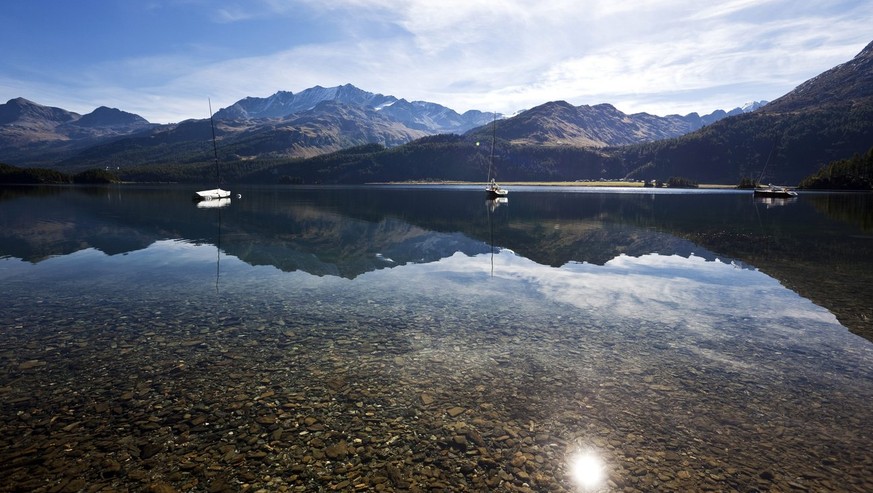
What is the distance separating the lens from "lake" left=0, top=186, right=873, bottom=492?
10523 millimetres

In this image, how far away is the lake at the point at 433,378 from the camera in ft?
34.5

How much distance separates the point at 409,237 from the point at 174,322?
35.7 metres

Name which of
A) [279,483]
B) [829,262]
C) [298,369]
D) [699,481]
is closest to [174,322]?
[298,369]

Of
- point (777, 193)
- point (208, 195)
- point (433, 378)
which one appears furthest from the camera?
point (777, 193)

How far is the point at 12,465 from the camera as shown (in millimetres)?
10266

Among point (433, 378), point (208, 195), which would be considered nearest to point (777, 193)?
point (208, 195)

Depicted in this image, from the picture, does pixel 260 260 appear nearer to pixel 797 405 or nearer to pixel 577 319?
pixel 577 319

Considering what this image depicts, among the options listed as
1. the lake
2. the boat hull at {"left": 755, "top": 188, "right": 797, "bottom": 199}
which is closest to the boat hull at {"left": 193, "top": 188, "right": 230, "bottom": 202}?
the lake

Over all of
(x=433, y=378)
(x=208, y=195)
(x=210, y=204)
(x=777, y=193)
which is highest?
(x=208, y=195)

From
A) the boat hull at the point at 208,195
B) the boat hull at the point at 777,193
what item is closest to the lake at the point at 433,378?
the boat hull at the point at 208,195

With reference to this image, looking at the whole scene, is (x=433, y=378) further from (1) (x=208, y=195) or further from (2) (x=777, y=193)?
(2) (x=777, y=193)

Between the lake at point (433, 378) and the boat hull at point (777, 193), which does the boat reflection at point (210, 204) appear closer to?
the lake at point (433, 378)

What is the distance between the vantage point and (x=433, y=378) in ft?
50.1

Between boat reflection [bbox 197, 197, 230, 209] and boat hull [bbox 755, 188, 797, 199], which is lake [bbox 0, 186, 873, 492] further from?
boat hull [bbox 755, 188, 797, 199]
